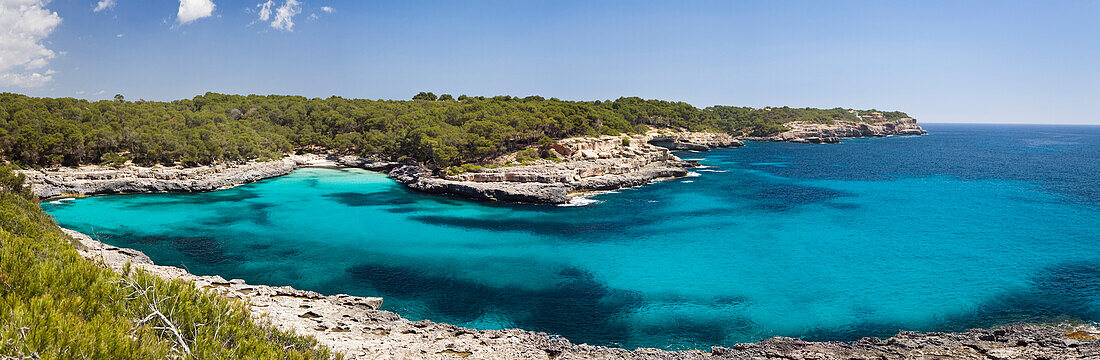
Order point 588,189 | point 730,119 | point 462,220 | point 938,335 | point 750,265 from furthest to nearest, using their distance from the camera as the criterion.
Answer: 1. point 730,119
2. point 588,189
3. point 462,220
4. point 750,265
5. point 938,335

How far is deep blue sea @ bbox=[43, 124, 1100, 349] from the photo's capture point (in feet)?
75.8

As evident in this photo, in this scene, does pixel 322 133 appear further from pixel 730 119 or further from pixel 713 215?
pixel 730 119

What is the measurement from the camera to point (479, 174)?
187ft

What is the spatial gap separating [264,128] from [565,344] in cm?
8456

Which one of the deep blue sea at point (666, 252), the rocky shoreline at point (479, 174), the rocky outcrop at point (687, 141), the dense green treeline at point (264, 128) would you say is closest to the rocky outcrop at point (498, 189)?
the rocky shoreline at point (479, 174)

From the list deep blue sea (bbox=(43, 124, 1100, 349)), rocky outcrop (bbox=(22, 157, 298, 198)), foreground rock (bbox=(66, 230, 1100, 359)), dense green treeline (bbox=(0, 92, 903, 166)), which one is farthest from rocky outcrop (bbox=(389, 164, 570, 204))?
foreground rock (bbox=(66, 230, 1100, 359))

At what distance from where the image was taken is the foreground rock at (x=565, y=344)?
17.7 metres

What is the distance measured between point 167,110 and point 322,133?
73.8 feet

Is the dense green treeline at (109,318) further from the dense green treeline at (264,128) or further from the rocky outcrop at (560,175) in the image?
the dense green treeline at (264,128)

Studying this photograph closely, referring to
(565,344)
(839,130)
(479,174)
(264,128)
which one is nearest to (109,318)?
(565,344)

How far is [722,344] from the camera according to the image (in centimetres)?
2041

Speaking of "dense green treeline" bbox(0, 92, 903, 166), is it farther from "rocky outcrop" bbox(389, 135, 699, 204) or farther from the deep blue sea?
the deep blue sea

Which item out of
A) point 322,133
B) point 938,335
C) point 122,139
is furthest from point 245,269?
point 322,133

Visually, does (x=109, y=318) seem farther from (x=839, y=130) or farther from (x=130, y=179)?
(x=839, y=130)
